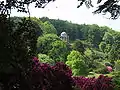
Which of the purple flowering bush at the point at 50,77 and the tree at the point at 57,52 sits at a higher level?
the purple flowering bush at the point at 50,77

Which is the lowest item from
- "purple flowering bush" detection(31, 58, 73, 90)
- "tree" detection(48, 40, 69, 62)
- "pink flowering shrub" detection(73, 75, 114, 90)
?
"tree" detection(48, 40, 69, 62)

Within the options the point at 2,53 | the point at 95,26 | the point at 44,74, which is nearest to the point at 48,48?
the point at 44,74

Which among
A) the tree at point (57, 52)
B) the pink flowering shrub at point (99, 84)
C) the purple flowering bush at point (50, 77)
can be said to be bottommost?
the tree at point (57, 52)

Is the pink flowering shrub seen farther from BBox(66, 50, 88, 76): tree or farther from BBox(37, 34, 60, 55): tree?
BBox(37, 34, 60, 55): tree

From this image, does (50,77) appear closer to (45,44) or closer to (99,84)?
(99,84)

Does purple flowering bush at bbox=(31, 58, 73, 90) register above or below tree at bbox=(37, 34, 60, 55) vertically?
above

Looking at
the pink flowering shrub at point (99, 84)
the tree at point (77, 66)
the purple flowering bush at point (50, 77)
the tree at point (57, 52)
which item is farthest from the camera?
the tree at point (57, 52)

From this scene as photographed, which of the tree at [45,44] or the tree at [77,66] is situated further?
the tree at [45,44]

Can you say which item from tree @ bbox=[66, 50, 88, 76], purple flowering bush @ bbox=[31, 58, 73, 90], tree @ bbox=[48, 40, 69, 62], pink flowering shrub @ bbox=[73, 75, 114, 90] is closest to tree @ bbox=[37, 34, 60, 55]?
tree @ bbox=[48, 40, 69, 62]

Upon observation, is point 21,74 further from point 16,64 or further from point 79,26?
point 79,26

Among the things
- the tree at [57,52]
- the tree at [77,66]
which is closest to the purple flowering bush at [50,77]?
the tree at [77,66]

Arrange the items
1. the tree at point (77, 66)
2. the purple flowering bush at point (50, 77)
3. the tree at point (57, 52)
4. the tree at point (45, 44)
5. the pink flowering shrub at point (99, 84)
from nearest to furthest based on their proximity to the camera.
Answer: the purple flowering bush at point (50, 77), the pink flowering shrub at point (99, 84), the tree at point (77, 66), the tree at point (57, 52), the tree at point (45, 44)

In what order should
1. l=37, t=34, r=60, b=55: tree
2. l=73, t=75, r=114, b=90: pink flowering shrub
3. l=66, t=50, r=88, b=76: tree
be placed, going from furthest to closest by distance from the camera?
l=37, t=34, r=60, b=55: tree
l=66, t=50, r=88, b=76: tree
l=73, t=75, r=114, b=90: pink flowering shrub

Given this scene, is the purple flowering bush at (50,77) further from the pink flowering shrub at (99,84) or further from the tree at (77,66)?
the tree at (77,66)
